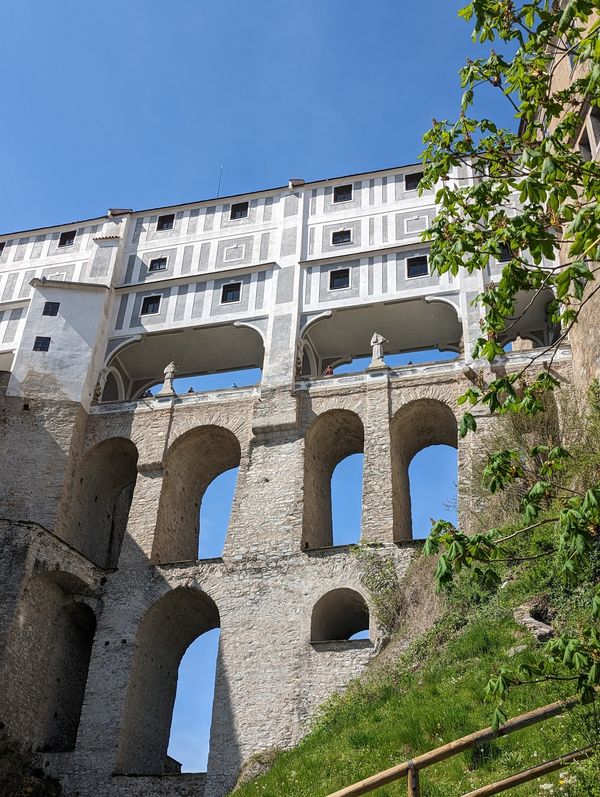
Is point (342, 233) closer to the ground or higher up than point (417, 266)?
higher up

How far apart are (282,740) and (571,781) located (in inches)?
535

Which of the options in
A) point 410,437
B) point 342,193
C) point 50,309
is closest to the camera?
point 410,437

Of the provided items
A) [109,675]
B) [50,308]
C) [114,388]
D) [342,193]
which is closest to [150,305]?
[50,308]

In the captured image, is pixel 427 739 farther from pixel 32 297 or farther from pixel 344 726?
pixel 32 297

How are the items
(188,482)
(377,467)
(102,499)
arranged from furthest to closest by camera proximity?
(102,499) < (188,482) < (377,467)

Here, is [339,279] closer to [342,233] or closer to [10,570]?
[342,233]

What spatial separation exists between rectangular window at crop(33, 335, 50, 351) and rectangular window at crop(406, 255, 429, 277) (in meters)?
13.3

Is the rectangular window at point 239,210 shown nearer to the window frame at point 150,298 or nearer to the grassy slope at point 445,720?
the window frame at point 150,298

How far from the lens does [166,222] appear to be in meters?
35.2

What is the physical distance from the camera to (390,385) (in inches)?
1096

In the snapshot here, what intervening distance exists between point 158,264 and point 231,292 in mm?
3777

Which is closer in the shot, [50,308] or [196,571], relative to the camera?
[196,571]

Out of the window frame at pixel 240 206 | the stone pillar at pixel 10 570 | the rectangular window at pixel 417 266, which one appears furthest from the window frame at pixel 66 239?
the stone pillar at pixel 10 570

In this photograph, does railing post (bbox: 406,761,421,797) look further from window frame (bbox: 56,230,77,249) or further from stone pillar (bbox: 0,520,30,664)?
window frame (bbox: 56,230,77,249)
